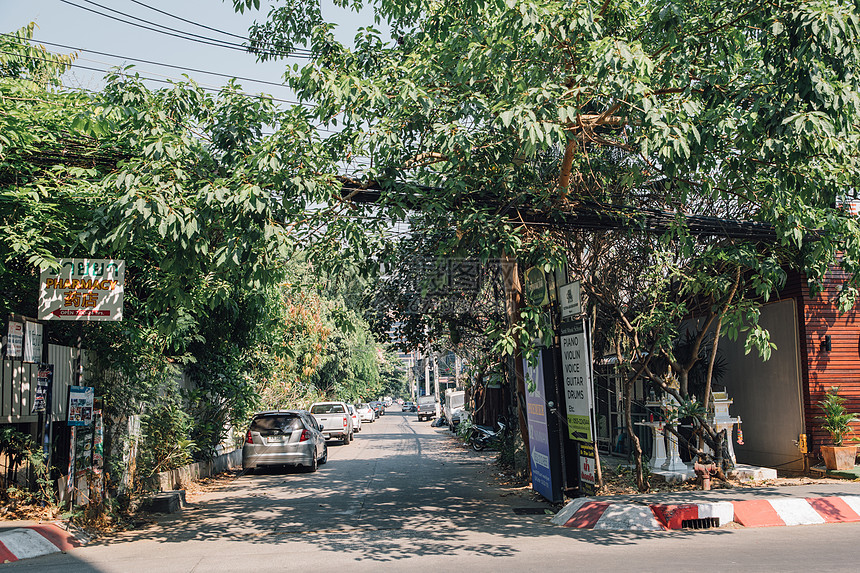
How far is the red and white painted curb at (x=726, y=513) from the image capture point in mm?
9562

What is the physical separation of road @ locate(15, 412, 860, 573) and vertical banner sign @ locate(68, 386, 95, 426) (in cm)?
177

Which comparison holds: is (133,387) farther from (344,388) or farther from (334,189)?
(344,388)

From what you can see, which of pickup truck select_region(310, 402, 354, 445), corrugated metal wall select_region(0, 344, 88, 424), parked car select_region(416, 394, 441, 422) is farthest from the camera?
parked car select_region(416, 394, 441, 422)

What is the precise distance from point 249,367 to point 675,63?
1391 cm

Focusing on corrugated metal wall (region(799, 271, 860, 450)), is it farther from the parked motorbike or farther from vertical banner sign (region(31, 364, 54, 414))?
vertical banner sign (region(31, 364, 54, 414))

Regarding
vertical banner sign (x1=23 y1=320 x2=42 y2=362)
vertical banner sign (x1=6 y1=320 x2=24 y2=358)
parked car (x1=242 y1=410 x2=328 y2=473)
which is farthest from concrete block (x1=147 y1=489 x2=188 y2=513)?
parked car (x1=242 y1=410 x2=328 y2=473)

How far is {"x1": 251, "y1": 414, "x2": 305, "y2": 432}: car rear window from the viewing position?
18.3 meters

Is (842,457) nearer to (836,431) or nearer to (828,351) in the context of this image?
(836,431)

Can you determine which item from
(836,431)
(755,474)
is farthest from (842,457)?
(755,474)

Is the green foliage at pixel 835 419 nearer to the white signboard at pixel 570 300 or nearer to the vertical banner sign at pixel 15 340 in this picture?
the white signboard at pixel 570 300

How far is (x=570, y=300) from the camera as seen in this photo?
439 inches

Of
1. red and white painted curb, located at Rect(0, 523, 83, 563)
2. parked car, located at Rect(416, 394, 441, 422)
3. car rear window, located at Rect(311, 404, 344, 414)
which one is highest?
car rear window, located at Rect(311, 404, 344, 414)

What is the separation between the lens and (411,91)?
8711 millimetres

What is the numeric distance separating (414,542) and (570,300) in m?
4.50
